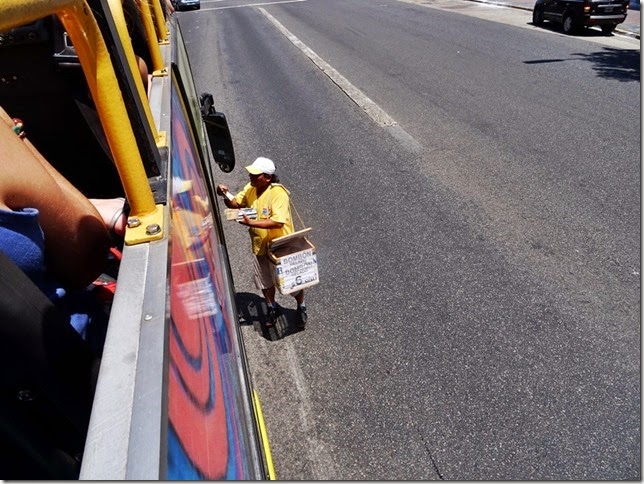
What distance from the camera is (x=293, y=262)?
4.37 metres

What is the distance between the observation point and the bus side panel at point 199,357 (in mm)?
1187

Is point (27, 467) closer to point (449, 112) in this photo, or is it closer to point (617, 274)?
point (617, 274)

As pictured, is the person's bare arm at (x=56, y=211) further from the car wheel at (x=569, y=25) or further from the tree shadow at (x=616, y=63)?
the car wheel at (x=569, y=25)

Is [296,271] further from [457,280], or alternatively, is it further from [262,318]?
[457,280]

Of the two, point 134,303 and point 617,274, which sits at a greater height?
point 134,303

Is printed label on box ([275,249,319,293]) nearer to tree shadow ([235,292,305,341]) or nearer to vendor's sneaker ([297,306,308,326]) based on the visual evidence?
vendor's sneaker ([297,306,308,326])

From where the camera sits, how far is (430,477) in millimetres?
3230

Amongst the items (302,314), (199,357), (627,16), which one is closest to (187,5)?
(627,16)

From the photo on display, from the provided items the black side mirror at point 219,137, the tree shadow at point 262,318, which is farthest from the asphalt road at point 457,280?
the black side mirror at point 219,137

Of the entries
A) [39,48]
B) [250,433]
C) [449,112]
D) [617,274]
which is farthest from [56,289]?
[449,112]

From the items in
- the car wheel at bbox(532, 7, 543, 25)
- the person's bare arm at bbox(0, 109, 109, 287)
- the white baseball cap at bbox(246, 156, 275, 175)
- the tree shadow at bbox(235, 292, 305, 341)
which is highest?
the person's bare arm at bbox(0, 109, 109, 287)

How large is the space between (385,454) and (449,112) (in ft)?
24.3

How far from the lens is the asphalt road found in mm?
3473

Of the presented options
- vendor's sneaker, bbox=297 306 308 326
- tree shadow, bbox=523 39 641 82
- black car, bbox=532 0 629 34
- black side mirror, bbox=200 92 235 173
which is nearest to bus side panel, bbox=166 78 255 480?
black side mirror, bbox=200 92 235 173
